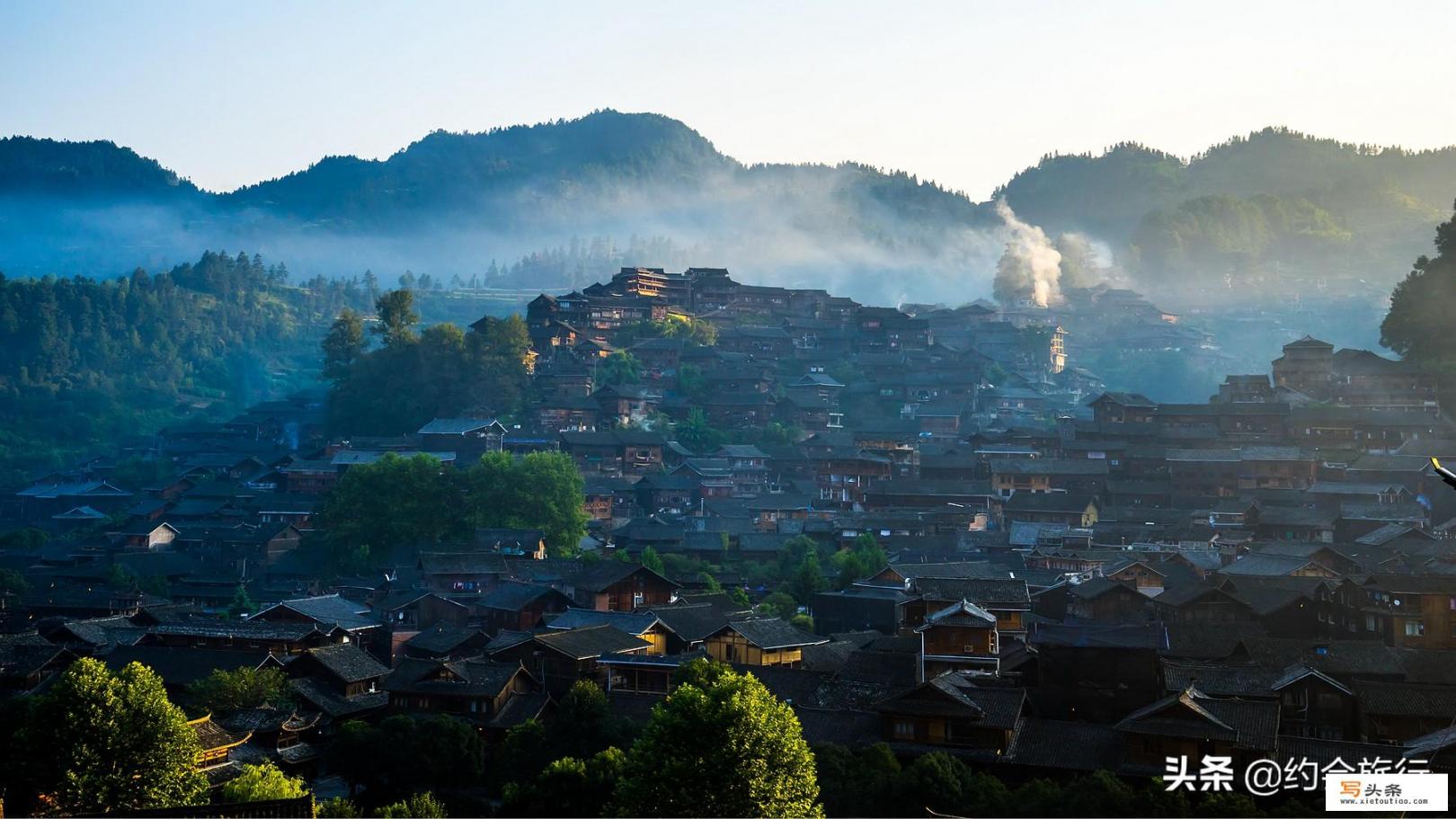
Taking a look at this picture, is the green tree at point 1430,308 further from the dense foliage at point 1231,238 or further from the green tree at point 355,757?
the dense foliage at point 1231,238

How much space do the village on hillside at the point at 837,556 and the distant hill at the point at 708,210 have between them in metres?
39.2

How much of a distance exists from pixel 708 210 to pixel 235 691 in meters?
142

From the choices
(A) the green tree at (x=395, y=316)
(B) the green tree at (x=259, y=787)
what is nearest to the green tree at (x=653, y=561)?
(B) the green tree at (x=259, y=787)

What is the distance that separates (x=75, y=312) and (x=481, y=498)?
46826 millimetres

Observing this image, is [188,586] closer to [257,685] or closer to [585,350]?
[257,685]

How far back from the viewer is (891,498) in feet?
146

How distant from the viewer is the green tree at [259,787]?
19.4 meters

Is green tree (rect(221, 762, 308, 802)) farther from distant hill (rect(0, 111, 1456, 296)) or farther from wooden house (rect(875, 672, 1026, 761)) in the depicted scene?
distant hill (rect(0, 111, 1456, 296))

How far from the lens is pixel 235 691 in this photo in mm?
26219

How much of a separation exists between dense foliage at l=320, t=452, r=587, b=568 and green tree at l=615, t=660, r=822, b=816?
22.6 metres

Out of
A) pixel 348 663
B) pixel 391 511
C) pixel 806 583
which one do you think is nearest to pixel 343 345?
pixel 391 511

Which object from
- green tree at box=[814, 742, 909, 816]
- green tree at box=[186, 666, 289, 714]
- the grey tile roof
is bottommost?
green tree at box=[186, 666, 289, 714]

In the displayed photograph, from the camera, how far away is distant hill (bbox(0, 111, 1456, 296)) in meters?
94.8

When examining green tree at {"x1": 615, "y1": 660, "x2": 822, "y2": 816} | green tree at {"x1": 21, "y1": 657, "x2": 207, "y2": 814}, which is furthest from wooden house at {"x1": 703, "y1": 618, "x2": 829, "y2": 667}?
green tree at {"x1": 21, "y1": 657, "x2": 207, "y2": 814}
